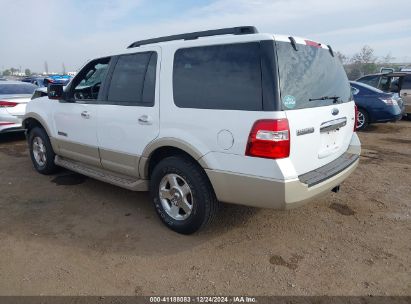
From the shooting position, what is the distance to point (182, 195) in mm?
3365

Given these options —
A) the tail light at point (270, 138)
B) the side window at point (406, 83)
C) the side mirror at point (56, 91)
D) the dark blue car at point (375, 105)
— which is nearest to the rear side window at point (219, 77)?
the tail light at point (270, 138)

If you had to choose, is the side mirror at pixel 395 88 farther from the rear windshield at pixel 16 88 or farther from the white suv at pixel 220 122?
the rear windshield at pixel 16 88

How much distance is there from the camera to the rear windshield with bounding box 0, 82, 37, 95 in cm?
813

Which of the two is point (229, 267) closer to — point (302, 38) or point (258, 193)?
point (258, 193)

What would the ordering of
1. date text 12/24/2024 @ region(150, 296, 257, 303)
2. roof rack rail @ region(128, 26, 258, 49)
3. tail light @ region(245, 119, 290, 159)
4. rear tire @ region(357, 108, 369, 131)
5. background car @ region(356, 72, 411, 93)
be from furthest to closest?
background car @ region(356, 72, 411, 93)
rear tire @ region(357, 108, 369, 131)
roof rack rail @ region(128, 26, 258, 49)
tail light @ region(245, 119, 290, 159)
date text 12/24/2024 @ region(150, 296, 257, 303)

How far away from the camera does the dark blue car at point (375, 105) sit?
923cm

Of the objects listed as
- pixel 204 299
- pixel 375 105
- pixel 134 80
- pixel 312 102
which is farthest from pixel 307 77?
pixel 375 105

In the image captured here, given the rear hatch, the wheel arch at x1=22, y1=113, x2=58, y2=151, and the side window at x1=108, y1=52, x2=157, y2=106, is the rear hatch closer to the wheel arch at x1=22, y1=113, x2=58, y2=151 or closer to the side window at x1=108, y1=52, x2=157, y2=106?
the side window at x1=108, y1=52, x2=157, y2=106

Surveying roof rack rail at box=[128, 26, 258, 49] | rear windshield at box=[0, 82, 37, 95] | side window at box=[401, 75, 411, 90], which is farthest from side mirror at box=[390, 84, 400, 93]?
rear windshield at box=[0, 82, 37, 95]

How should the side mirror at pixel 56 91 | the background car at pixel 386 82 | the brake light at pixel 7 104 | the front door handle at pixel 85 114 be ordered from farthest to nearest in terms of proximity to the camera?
1. the background car at pixel 386 82
2. the brake light at pixel 7 104
3. the side mirror at pixel 56 91
4. the front door handle at pixel 85 114

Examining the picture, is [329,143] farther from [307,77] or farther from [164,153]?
[164,153]

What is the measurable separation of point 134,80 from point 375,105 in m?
7.86

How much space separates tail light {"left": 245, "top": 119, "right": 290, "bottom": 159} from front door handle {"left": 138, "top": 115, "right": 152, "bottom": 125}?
1197mm

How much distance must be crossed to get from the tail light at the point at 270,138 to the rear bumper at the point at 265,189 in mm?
222
